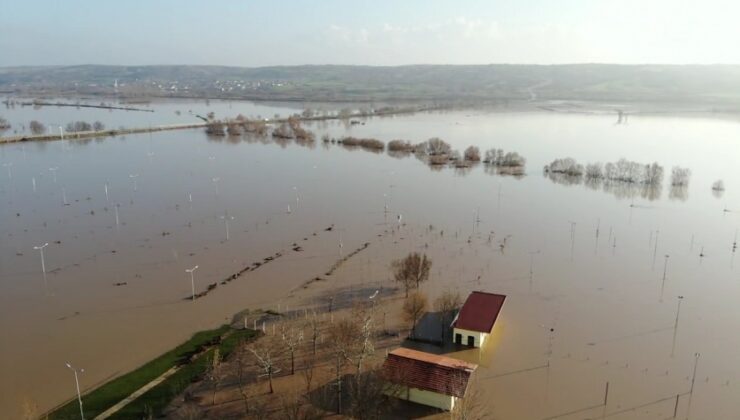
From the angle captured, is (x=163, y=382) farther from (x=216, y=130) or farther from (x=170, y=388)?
(x=216, y=130)

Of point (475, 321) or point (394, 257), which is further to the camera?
point (394, 257)

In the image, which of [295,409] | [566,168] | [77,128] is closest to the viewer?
[295,409]

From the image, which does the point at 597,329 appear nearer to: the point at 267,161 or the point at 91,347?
the point at 91,347

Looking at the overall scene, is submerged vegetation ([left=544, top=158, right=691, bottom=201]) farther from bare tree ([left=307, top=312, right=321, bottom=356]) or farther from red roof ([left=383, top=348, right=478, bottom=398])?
red roof ([left=383, top=348, right=478, bottom=398])

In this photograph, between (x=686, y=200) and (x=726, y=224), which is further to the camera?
(x=686, y=200)

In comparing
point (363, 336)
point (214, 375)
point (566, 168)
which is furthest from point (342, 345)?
point (566, 168)

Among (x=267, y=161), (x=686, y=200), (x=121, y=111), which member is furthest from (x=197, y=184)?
(x=121, y=111)
